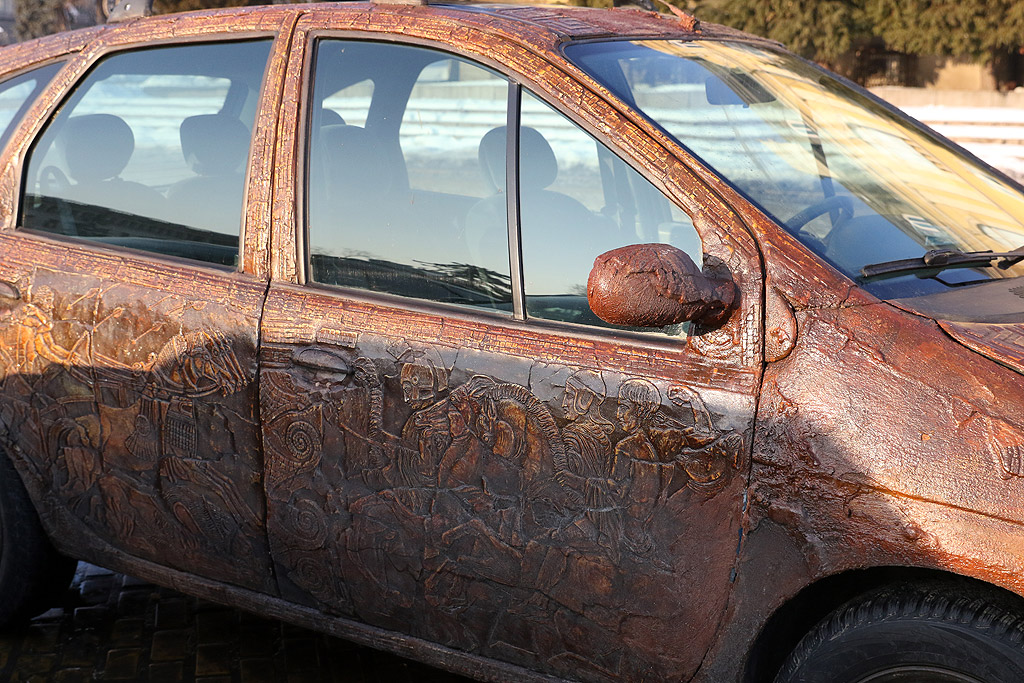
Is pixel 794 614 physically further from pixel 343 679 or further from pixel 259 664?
pixel 259 664

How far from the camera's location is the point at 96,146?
3223 mm

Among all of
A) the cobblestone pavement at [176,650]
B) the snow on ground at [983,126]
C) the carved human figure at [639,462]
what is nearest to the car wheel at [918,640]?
the carved human figure at [639,462]

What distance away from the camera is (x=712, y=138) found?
8.21ft

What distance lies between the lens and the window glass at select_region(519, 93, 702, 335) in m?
2.42

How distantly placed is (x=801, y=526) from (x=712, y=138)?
2.92 ft

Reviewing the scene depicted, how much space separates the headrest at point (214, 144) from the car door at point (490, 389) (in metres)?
0.20

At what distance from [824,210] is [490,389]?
828 millimetres

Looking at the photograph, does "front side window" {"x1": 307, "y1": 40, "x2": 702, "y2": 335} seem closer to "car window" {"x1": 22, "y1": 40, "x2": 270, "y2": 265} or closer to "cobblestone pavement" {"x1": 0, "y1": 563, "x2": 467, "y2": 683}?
"car window" {"x1": 22, "y1": 40, "x2": 270, "y2": 265}

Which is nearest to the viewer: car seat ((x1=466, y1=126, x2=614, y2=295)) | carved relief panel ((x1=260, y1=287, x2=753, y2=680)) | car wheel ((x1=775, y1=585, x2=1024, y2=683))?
car wheel ((x1=775, y1=585, x2=1024, y2=683))

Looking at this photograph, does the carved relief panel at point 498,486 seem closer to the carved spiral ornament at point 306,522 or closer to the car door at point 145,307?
the carved spiral ornament at point 306,522

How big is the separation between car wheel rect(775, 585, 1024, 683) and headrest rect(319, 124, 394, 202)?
4.73ft

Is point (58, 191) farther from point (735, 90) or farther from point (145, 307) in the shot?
point (735, 90)

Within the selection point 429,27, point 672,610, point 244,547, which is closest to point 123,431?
point 244,547

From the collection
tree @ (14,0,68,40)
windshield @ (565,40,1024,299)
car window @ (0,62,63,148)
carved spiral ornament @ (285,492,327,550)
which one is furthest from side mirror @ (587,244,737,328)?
tree @ (14,0,68,40)
